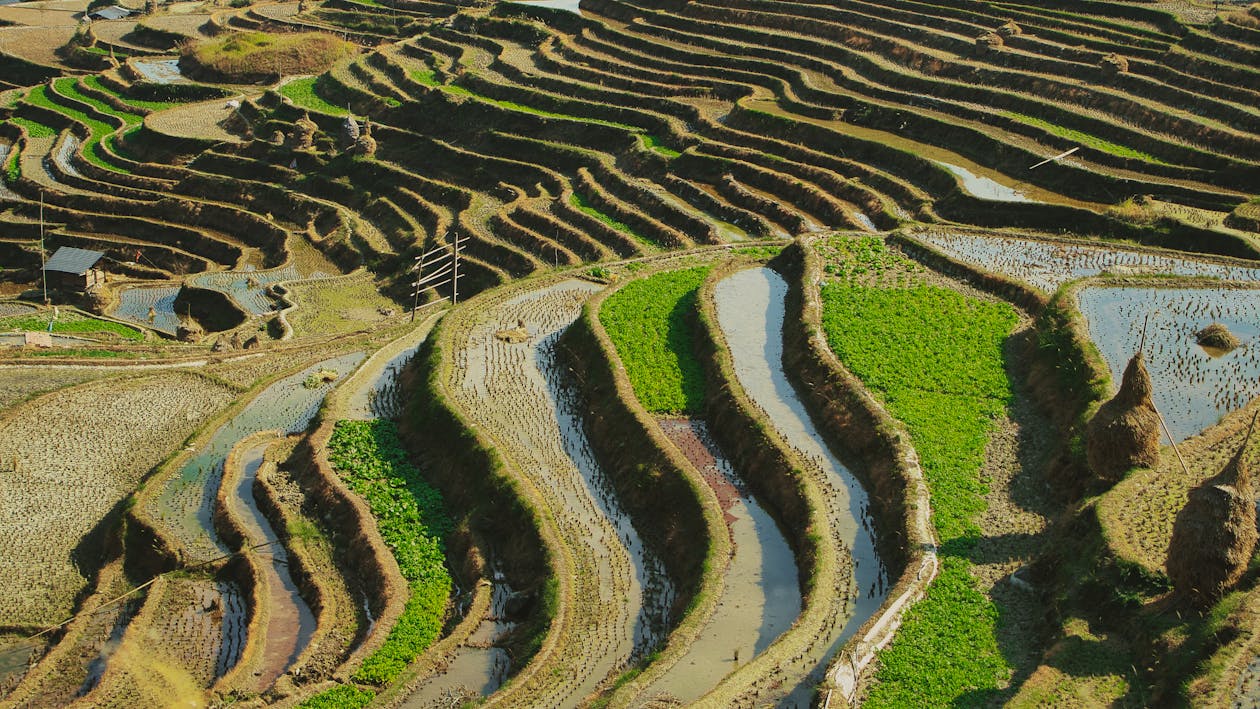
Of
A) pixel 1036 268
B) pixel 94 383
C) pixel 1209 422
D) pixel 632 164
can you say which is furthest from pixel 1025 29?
pixel 94 383

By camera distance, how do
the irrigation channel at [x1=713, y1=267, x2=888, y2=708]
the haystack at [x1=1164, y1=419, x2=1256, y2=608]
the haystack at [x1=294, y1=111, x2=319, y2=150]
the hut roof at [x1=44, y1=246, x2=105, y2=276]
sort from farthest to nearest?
1. the haystack at [x1=294, y1=111, x2=319, y2=150]
2. the hut roof at [x1=44, y1=246, x2=105, y2=276]
3. the irrigation channel at [x1=713, y1=267, x2=888, y2=708]
4. the haystack at [x1=1164, y1=419, x2=1256, y2=608]

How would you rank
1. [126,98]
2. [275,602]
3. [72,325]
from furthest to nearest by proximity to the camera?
[126,98]
[72,325]
[275,602]

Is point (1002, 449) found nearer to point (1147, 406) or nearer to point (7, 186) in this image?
point (1147, 406)

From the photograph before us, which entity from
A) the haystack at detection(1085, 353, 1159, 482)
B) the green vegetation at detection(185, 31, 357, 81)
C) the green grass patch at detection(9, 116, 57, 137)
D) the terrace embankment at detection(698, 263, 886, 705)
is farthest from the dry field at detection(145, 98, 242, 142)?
the haystack at detection(1085, 353, 1159, 482)

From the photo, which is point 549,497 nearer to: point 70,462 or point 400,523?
point 400,523

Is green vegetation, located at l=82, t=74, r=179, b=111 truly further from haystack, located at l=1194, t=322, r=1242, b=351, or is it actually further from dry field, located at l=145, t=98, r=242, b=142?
haystack, located at l=1194, t=322, r=1242, b=351

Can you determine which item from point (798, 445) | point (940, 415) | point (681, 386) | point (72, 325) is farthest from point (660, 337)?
point (72, 325)
